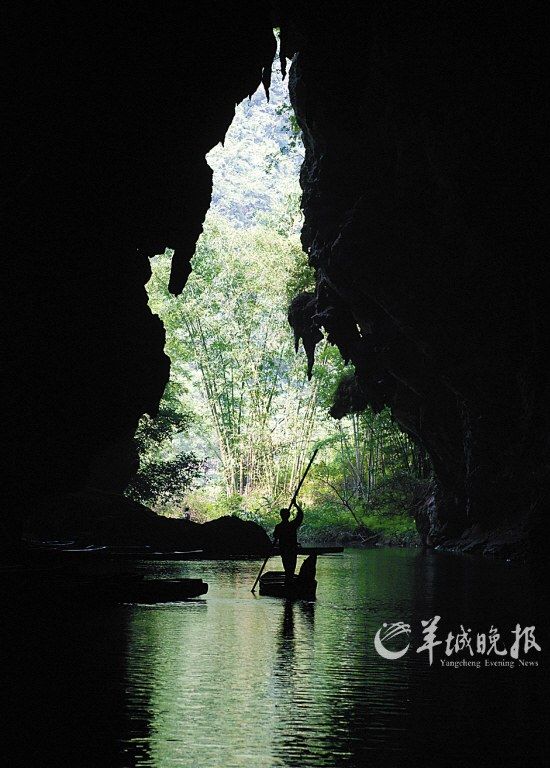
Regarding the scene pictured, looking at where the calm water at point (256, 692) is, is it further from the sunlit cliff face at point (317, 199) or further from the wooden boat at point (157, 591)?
the sunlit cliff face at point (317, 199)

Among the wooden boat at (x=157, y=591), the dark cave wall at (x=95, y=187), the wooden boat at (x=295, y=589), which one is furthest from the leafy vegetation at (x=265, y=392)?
the wooden boat at (x=157, y=591)

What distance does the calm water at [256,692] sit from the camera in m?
4.80

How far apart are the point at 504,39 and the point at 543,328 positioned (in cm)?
703

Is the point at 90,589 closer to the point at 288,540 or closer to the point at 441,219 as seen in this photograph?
the point at 288,540

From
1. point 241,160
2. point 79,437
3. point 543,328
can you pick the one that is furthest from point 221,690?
point 241,160

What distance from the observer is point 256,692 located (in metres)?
6.44

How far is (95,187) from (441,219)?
11.3m

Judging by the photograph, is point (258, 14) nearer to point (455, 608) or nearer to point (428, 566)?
point (455, 608)

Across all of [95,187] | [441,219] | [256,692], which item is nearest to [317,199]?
[441,219]

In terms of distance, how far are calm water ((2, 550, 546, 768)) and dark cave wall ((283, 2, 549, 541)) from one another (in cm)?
1159

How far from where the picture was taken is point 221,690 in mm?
6496

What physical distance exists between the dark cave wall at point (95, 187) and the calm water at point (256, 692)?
21.7 ft

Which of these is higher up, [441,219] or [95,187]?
[441,219]

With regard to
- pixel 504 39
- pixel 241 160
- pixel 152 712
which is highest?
pixel 241 160
